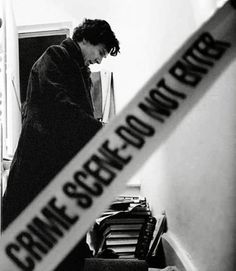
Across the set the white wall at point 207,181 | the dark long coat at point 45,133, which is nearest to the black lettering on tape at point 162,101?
the white wall at point 207,181

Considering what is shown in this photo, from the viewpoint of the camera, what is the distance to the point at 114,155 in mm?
355

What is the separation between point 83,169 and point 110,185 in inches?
1.1

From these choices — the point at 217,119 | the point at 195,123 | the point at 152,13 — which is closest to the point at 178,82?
the point at 217,119

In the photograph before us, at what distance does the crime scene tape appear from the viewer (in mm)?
346

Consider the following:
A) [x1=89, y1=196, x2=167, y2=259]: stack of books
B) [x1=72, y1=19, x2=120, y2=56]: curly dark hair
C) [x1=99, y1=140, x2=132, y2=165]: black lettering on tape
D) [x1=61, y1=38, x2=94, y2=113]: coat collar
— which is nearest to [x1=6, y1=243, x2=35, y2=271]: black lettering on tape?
[x1=99, y1=140, x2=132, y2=165]: black lettering on tape

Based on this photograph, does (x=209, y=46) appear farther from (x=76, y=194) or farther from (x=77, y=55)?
(x=77, y=55)

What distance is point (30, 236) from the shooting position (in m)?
0.35

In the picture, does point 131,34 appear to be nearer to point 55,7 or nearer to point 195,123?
point 55,7

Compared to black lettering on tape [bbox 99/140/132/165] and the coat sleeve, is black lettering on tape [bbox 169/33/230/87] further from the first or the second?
the coat sleeve

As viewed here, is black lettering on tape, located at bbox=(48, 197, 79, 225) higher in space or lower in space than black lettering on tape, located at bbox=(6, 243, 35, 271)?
higher

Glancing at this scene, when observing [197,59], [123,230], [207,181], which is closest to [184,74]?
[197,59]

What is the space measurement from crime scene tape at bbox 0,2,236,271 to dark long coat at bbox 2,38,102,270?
100cm

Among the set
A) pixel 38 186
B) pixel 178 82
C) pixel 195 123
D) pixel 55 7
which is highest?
pixel 55 7

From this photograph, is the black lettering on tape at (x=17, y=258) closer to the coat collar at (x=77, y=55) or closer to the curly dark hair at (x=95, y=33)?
the coat collar at (x=77, y=55)
